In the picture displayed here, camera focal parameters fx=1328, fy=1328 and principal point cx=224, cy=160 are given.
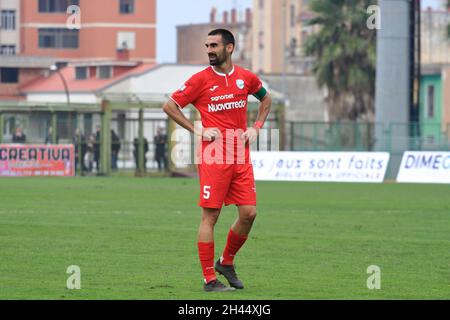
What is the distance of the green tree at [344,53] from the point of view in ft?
246

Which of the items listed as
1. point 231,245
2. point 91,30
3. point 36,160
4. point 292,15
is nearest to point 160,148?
point 36,160

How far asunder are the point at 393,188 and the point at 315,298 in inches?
1063

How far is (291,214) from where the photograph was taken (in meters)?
25.8

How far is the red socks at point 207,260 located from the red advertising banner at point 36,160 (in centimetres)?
3333

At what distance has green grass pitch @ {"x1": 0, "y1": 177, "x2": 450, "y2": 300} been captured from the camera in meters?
12.8

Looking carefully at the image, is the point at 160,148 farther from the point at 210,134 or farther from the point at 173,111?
the point at 210,134

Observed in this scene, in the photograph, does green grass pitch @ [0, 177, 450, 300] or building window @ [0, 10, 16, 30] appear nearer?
green grass pitch @ [0, 177, 450, 300]

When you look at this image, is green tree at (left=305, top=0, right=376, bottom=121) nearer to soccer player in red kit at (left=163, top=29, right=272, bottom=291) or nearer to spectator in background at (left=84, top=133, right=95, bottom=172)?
spectator in background at (left=84, top=133, right=95, bottom=172)

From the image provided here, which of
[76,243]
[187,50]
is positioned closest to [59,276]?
[76,243]

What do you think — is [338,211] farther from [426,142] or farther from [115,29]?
[115,29]

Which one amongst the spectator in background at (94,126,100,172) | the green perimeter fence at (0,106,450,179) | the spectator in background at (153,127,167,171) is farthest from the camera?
the spectator in background at (153,127,167,171)

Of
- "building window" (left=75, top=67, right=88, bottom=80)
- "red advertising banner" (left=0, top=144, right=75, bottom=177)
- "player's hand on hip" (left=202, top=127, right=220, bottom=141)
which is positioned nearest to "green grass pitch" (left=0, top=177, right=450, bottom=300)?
"player's hand on hip" (left=202, top=127, right=220, bottom=141)

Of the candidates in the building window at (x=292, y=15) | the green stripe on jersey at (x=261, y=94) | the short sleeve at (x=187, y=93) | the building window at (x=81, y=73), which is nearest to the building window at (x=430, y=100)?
the building window at (x=81, y=73)
